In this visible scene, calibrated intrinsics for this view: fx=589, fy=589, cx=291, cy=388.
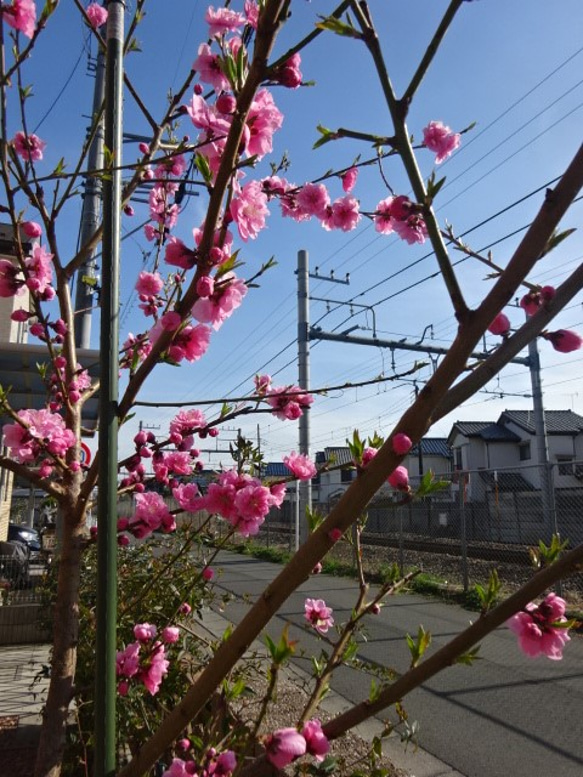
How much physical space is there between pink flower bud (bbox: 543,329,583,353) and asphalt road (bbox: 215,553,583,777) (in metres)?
2.02

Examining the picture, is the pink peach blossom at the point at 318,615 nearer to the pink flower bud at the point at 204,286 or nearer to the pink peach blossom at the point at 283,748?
the pink peach blossom at the point at 283,748

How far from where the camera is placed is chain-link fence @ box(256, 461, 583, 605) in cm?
1027

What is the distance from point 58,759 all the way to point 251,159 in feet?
5.97

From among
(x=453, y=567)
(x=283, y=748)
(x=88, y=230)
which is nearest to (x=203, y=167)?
(x=283, y=748)

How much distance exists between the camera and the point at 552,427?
34.8m

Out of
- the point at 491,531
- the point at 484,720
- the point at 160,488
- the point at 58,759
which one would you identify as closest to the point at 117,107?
the point at 160,488

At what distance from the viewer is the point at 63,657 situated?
6.12 ft

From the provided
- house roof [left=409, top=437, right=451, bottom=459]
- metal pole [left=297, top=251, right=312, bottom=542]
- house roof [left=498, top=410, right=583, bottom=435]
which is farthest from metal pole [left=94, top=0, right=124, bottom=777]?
house roof [left=409, top=437, right=451, bottom=459]

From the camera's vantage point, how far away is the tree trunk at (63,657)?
178 centimetres

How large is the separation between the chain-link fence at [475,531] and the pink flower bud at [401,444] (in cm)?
593

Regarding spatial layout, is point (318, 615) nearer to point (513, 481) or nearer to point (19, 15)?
point (19, 15)

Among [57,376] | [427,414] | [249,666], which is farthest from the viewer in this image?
[249,666]

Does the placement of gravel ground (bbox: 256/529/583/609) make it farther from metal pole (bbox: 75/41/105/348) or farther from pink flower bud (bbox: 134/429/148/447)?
pink flower bud (bbox: 134/429/148/447)

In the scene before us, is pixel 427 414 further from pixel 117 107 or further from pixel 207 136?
pixel 117 107
